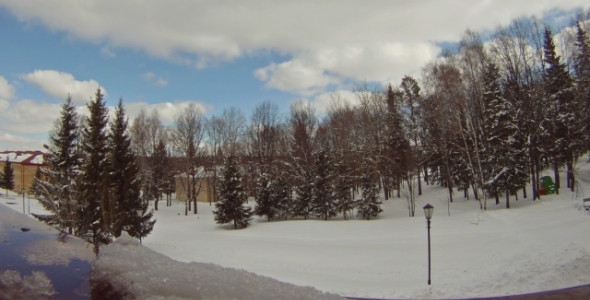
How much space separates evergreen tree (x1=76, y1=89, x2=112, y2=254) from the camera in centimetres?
1972

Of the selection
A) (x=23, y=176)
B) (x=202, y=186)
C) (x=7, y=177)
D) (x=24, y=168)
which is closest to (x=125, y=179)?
(x=202, y=186)

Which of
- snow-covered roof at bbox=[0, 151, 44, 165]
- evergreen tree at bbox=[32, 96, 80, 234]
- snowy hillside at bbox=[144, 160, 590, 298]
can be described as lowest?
snowy hillside at bbox=[144, 160, 590, 298]

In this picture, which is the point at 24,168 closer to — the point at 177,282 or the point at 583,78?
the point at 583,78

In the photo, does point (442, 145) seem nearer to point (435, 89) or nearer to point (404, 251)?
point (435, 89)

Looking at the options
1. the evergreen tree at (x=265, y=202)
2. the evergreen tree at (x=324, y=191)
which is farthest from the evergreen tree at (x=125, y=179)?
the evergreen tree at (x=324, y=191)

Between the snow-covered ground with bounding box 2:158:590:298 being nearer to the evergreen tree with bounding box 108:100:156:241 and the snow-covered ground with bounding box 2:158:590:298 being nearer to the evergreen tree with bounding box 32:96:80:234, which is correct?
the evergreen tree with bounding box 108:100:156:241

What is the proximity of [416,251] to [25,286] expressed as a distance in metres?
20.1

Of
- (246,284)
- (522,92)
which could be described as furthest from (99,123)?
(522,92)

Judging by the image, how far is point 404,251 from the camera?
19.7 m

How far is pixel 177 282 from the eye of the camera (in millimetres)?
1193

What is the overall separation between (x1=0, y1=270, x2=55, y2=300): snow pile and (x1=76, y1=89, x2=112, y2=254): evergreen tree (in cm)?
1923

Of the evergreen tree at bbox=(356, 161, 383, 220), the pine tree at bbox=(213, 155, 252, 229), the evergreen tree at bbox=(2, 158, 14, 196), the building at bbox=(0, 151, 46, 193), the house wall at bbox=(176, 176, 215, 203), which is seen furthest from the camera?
the building at bbox=(0, 151, 46, 193)

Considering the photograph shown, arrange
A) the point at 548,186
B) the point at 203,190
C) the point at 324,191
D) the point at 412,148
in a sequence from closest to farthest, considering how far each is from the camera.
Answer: the point at 548,186 < the point at 324,191 < the point at 412,148 < the point at 203,190

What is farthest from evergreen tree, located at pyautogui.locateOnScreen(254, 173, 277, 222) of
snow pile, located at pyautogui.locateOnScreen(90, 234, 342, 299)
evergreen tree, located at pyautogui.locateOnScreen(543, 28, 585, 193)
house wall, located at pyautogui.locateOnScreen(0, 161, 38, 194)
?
house wall, located at pyautogui.locateOnScreen(0, 161, 38, 194)
